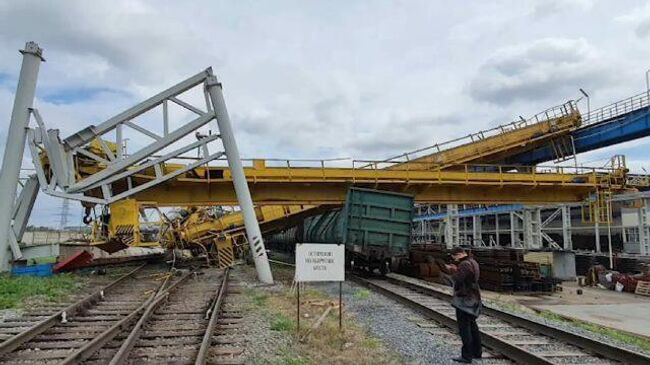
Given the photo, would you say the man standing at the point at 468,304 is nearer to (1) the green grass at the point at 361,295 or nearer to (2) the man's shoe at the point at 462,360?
(2) the man's shoe at the point at 462,360

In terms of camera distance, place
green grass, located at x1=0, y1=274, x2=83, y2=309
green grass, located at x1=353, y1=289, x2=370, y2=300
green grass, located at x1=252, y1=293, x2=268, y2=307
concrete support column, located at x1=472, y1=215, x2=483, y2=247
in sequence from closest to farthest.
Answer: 1. green grass, located at x1=0, y1=274, x2=83, y2=309
2. green grass, located at x1=252, y1=293, x2=268, y2=307
3. green grass, located at x1=353, y1=289, x2=370, y2=300
4. concrete support column, located at x1=472, y1=215, x2=483, y2=247

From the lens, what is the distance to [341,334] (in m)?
7.67

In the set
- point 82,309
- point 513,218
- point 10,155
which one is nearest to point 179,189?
point 10,155

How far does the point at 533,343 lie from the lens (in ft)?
25.0

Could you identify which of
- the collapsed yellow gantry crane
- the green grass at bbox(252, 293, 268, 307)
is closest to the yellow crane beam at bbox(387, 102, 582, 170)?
the collapsed yellow gantry crane

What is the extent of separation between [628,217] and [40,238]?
50.0m

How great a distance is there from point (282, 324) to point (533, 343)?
3.97 m

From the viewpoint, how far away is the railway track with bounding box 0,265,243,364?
6165mm

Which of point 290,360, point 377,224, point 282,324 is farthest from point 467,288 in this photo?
point 377,224

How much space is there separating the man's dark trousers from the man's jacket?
106 mm

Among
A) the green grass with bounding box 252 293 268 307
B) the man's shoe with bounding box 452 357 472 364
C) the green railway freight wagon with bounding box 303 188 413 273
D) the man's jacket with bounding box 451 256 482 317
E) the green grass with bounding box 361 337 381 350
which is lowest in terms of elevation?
the man's shoe with bounding box 452 357 472 364

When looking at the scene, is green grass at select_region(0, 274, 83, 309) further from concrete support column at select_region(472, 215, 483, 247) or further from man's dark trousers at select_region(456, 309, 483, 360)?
concrete support column at select_region(472, 215, 483, 247)

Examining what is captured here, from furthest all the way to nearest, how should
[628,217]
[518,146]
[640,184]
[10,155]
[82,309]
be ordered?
1. [628,217]
2. [518,146]
3. [640,184]
4. [10,155]
5. [82,309]

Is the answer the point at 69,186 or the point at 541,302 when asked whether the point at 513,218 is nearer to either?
the point at 541,302
